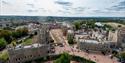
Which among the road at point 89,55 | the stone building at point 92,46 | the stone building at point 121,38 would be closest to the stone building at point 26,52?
the road at point 89,55

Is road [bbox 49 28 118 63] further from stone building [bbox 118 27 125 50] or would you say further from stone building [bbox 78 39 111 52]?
stone building [bbox 118 27 125 50]

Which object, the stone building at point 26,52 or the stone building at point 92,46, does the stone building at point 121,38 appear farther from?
the stone building at point 26,52

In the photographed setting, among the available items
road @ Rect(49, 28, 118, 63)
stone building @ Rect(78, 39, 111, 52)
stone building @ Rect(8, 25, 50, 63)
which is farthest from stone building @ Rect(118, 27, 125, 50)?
stone building @ Rect(8, 25, 50, 63)

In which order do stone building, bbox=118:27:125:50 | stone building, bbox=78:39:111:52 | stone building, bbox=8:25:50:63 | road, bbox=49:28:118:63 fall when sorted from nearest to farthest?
stone building, bbox=8:25:50:63
road, bbox=49:28:118:63
stone building, bbox=78:39:111:52
stone building, bbox=118:27:125:50

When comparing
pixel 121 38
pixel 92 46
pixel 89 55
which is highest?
pixel 121 38

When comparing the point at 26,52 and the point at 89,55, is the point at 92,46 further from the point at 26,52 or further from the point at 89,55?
the point at 26,52

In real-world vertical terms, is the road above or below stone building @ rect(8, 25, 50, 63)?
below

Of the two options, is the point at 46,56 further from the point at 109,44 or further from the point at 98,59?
the point at 109,44

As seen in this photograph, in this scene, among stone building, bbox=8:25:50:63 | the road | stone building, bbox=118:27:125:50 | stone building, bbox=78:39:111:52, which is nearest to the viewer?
stone building, bbox=8:25:50:63

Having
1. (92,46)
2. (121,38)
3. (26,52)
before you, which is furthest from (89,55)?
(26,52)

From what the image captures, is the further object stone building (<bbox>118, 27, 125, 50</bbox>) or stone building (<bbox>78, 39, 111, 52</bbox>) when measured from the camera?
stone building (<bbox>118, 27, 125, 50</bbox>)

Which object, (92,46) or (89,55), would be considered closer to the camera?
(89,55)
